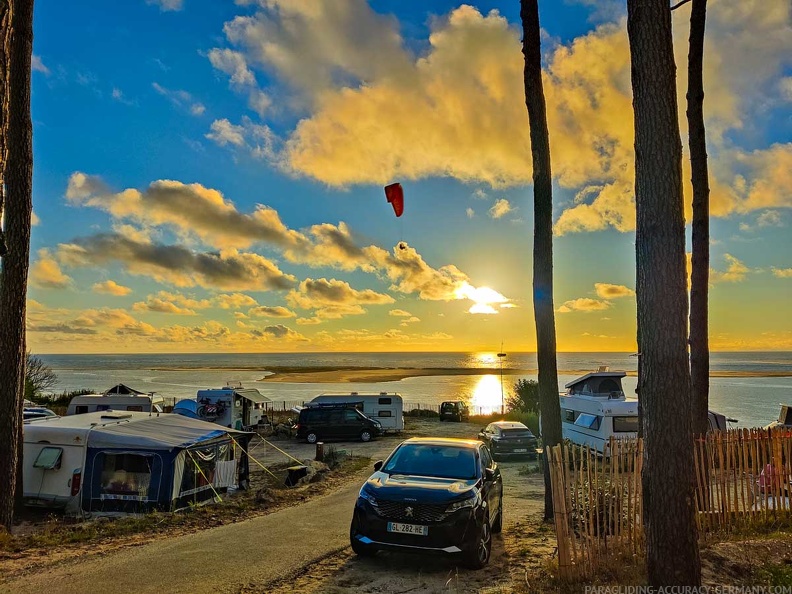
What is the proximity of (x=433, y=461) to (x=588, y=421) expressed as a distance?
15.0 meters

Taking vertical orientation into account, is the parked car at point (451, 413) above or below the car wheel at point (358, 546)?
below

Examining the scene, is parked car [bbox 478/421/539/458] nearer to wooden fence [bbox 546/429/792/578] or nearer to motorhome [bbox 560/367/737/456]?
motorhome [bbox 560/367/737/456]

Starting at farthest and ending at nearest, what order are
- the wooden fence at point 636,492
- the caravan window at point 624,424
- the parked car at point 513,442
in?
the parked car at point 513,442, the caravan window at point 624,424, the wooden fence at point 636,492

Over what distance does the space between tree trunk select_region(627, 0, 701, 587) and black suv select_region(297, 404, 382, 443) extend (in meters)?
25.0

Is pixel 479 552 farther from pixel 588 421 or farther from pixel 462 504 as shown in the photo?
pixel 588 421

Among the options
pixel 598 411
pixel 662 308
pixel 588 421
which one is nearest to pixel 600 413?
pixel 598 411

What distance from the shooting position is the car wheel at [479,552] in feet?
25.0

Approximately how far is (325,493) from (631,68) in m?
12.9

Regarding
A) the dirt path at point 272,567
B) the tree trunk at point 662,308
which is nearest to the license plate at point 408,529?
the dirt path at point 272,567

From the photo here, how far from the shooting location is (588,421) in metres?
22.2

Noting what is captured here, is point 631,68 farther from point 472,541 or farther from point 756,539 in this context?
point 756,539

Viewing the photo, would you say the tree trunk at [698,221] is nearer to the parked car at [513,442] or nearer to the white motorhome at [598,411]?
the white motorhome at [598,411]

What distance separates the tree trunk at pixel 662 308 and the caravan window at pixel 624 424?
15830mm

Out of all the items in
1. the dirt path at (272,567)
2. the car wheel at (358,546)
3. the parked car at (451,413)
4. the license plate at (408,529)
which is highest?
the license plate at (408,529)
